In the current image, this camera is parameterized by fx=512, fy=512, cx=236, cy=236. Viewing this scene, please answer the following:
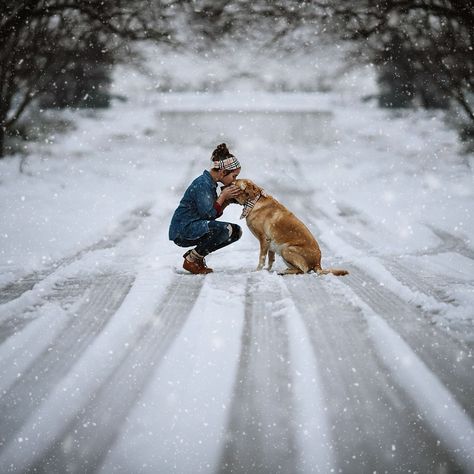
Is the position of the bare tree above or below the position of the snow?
above

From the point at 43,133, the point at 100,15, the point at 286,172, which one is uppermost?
the point at 100,15

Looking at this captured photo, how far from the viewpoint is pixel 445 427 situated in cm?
269

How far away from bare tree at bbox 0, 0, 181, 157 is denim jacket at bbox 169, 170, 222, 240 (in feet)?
17.1

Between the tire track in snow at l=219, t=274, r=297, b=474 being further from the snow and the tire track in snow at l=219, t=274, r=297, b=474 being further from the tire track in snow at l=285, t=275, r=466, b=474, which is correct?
the tire track in snow at l=285, t=275, r=466, b=474

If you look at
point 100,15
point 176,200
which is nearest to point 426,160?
point 176,200

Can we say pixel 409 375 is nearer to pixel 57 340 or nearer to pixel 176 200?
pixel 57 340

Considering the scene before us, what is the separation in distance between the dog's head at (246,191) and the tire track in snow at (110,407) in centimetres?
150

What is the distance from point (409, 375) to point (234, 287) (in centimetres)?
210

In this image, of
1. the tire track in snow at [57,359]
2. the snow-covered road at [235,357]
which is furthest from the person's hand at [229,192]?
the tire track in snow at [57,359]

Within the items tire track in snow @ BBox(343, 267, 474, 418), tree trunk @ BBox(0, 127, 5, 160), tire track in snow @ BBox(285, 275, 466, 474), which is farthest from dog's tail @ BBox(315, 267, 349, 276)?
tree trunk @ BBox(0, 127, 5, 160)

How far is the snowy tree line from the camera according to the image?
9.05 m

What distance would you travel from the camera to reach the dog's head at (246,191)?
5.19m

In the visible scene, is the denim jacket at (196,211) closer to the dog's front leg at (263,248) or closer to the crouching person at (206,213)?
the crouching person at (206,213)

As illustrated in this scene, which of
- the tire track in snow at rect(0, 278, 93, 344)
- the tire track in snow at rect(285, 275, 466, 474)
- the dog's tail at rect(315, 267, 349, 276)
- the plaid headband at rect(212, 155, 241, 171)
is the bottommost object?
the tire track in snow at rect(285, 275, 466, 474)
